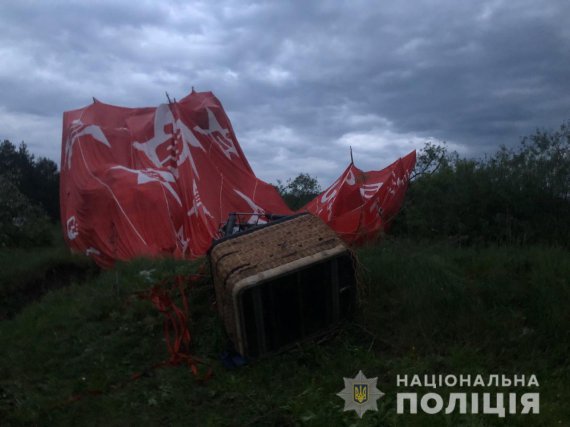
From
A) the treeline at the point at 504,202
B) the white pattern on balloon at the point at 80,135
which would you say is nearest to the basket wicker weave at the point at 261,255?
the treeline at the point at 504,202

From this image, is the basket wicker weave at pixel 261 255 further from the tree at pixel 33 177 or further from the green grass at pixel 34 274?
the tree at pixel 33 177

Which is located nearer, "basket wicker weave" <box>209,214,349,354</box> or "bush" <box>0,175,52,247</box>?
"basket wicker weave" <box>209,214,349,354</box>

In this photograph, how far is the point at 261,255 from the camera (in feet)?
15.9

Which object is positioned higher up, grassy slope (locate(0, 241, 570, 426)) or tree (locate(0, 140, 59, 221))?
tree (locate(0, 140, 59, 221))

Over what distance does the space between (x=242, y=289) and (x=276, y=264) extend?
363 mm

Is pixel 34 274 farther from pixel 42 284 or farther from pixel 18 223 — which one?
pixel 18 223

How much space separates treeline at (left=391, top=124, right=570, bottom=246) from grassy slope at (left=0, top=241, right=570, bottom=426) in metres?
0.91

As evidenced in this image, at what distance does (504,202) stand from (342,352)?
3384 millimetres

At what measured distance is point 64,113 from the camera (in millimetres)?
13906

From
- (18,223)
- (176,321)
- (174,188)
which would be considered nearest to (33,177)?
(18,223)

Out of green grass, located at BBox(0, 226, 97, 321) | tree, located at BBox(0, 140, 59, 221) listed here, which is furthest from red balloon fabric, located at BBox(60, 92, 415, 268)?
tree, located at BBox(0, 140, 59, 221)

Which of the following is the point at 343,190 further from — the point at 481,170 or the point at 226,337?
the point at 226,337

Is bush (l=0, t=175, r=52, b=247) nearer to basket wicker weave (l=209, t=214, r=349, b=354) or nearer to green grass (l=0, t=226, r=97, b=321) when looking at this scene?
green grass (l=0, t=226, r=97, b=321)

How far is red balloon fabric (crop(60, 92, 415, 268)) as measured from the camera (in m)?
9.48
